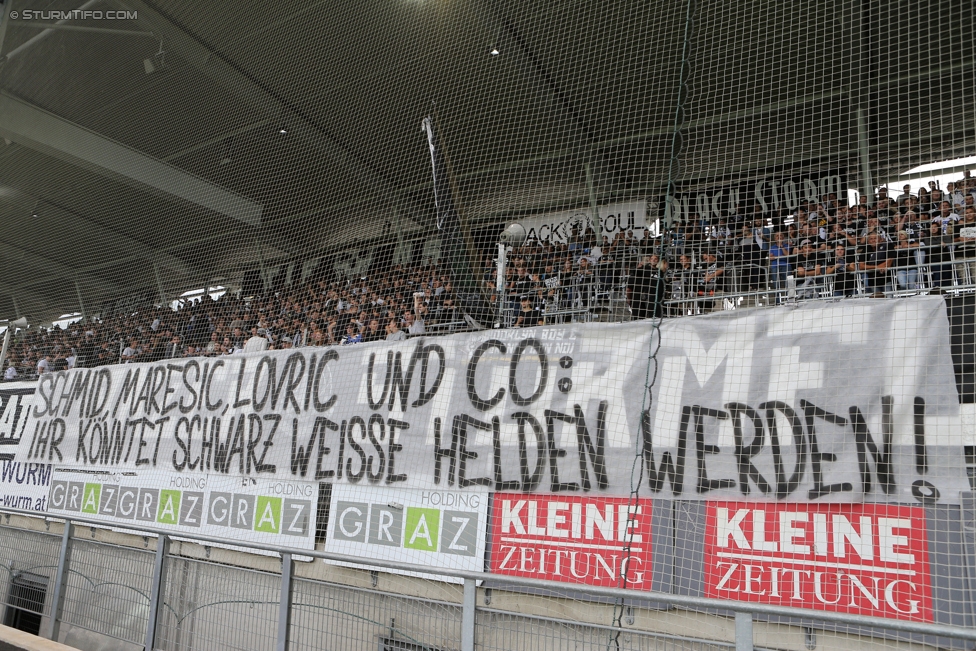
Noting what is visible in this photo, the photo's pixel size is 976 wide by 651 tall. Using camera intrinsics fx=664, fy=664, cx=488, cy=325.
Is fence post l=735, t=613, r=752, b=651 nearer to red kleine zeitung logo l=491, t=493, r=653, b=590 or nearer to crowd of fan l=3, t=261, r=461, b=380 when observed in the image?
red kleine zeitung logo l=491, t=493, r=653, b=590

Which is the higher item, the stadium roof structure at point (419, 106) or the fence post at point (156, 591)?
the stadium roof structure at point (419, 106)

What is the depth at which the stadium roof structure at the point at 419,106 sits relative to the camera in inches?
336

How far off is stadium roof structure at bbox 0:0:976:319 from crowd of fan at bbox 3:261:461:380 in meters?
0.96

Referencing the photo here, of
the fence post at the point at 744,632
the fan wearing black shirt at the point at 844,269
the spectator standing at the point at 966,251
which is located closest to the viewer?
the fence post at the point at 744,632

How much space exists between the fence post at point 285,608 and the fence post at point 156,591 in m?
1.26

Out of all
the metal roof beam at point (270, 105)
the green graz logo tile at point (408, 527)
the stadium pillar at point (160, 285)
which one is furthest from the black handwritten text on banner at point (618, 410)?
the stadium pillar at point (160, 285)

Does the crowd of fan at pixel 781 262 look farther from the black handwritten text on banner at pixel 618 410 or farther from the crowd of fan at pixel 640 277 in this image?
the black handwritten text on banner at pixel 618 410

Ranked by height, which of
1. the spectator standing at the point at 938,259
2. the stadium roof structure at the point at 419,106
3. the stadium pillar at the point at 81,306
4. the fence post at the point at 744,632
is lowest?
the fence post at the point at 744,632

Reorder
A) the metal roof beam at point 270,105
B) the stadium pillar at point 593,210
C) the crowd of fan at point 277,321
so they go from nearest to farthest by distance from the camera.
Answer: the crowd of fan at point 277,321 → the metal roof beam at point 270,105 → the stadium pillar at point 593,210

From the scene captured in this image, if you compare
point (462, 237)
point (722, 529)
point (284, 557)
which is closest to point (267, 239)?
point (462, 237)

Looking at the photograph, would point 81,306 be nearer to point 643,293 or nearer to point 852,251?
point 643,293

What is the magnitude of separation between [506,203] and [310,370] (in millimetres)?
5019

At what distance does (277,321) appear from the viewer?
1116 centimetres

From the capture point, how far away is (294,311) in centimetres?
1143
